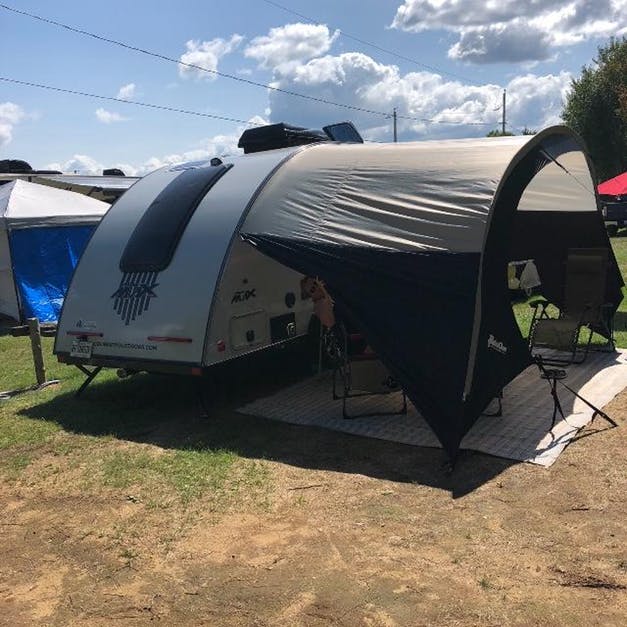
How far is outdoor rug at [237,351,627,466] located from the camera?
18.3 ft

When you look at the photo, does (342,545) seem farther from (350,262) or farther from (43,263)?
(43,263)

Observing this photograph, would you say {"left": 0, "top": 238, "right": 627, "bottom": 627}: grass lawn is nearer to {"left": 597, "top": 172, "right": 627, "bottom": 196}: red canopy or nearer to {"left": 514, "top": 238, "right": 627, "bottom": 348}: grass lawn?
{"left": 514, "top": 238, "right": 627, "bottom": 348}: grass lawn

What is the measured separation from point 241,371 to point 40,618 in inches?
200

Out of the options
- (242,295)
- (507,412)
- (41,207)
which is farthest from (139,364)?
(41,207)

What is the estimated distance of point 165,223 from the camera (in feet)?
23.4

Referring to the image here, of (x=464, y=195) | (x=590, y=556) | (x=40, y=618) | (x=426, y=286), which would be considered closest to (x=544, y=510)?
(x=590, y=556)

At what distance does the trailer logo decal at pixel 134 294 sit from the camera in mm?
6875

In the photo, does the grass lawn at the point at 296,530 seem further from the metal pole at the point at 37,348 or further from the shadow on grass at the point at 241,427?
the metal pole at the point at 37,348

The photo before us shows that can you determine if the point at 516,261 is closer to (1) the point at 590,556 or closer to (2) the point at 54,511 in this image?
(1) the point at 590,556

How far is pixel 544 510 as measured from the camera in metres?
4.42

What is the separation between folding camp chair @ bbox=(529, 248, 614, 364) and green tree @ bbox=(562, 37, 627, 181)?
32.6 meters

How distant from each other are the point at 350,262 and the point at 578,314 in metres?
4.31

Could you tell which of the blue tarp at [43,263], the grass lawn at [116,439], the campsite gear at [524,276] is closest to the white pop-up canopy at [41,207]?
the blue tarp at [43,263]

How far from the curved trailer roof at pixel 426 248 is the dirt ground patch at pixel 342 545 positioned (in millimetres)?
736
